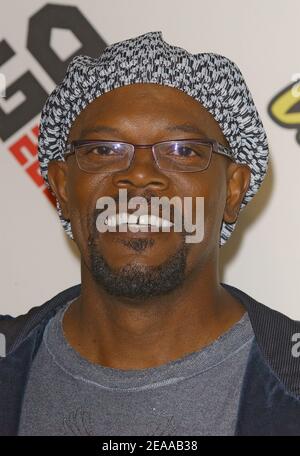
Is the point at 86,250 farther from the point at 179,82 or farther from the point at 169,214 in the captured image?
the point at 179,82

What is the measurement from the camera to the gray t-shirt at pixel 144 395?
1.40 meters

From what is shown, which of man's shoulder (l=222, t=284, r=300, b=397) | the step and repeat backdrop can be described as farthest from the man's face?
the step and repeat backdrop

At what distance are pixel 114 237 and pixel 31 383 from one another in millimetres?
280

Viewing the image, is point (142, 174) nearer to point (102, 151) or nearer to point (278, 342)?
point (102, 151)

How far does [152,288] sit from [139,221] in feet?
0.34

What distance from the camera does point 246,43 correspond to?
1823 millimetres

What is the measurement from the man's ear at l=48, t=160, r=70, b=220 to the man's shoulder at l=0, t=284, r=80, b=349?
5.5 inches

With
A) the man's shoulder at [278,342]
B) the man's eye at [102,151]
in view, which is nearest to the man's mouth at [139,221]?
the man's eye at [102,151]

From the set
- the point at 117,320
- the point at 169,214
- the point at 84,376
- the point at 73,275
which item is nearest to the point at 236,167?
the point at 169,214

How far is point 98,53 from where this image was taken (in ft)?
6.23

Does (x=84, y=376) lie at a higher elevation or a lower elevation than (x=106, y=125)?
lower

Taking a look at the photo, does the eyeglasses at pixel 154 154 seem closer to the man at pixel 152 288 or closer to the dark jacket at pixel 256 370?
the man at pixel 152 288

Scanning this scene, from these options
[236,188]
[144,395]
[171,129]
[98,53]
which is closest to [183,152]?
[171,129]

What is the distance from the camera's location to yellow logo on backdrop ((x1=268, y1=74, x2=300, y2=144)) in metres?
1.81
